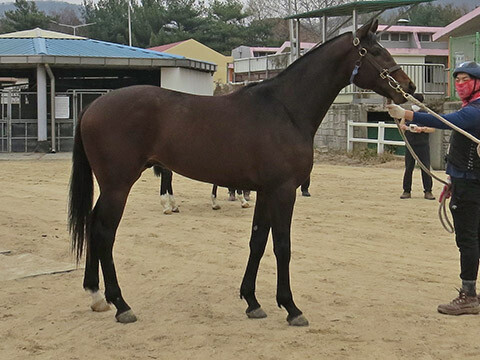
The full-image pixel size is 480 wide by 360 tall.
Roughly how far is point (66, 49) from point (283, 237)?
2038cm

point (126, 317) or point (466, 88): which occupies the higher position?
point (466, 88)

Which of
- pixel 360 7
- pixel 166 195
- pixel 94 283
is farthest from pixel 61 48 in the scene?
pixel 94 283

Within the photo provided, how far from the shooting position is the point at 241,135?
514 centimetres

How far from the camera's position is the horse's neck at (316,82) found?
5262mm

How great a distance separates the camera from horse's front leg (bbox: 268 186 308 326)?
5.04 m

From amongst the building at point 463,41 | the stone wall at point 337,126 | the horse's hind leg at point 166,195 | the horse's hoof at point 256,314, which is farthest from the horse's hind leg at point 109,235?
the building at point 463,41

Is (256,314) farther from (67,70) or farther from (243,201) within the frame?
(67,70)

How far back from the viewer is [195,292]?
596cm

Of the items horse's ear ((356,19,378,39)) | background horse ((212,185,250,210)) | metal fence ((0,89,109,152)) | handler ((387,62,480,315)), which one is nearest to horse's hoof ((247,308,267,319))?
handler ((387,62,480,315))

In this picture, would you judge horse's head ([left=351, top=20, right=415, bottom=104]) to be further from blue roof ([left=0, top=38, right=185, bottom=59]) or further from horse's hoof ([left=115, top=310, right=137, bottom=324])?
blue roof ([left=0, top=38, right=185, bottom=59])

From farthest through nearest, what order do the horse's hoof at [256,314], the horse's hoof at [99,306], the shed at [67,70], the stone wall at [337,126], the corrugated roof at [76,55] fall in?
the shed at [67,70]
the corrugated roof at [76,55]
the stone wall at [337,126]
the horse's hoof at [99,306]
the horse's hoof at [256,314]

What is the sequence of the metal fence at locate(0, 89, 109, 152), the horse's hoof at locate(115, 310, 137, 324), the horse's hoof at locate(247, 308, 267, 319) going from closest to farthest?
the horse's hoof at locate(115, 310, 137, 324)
the horse's hoof at locate(247, 308, 267, 319)
the metal fence at locate(0, 89, 109, 152)

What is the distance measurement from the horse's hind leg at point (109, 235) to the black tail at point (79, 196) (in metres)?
0.18

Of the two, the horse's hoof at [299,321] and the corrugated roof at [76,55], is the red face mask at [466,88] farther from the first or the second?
A: the corrugated roof at [76,55]
